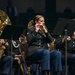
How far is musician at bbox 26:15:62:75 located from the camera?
48.8ft

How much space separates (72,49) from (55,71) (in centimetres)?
105

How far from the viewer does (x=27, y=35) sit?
1507cm

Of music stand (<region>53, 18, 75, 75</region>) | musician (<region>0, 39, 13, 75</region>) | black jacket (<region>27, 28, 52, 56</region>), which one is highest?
music stand (<region>53, 18, 75, 75</region>)

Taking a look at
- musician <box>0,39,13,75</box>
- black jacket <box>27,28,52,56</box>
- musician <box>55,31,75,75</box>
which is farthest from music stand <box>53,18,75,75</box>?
musician <box>0,39,13,75</box>

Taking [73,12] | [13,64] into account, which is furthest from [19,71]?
[73,12]

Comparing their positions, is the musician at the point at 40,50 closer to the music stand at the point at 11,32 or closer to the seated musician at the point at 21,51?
the seated musician at the point at 21,51

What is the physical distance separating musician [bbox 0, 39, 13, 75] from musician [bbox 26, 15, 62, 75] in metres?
0.51

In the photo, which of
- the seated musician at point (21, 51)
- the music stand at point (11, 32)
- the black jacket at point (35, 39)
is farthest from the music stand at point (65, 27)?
the music stand at point (11, 32)

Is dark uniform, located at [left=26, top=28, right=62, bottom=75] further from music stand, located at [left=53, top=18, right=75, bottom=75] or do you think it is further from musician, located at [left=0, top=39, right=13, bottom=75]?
musician, located at [left=0, top=39, right=13, bottom=75]

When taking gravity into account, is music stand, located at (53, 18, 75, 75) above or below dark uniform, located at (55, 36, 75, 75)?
above

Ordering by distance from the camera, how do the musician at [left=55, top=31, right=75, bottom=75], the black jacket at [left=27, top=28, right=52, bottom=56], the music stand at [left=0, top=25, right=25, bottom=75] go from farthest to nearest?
the musician at [left=55, top=31, right=75, bottom=75] < the black jacket at [left=27, top=28, right=52, bottom=56] < the music stand at [left=0, top=25, right=25, bottom=75]

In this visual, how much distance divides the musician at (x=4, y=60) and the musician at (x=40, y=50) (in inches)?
20.1

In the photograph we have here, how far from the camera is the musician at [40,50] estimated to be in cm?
1487

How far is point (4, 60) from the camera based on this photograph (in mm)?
14836
